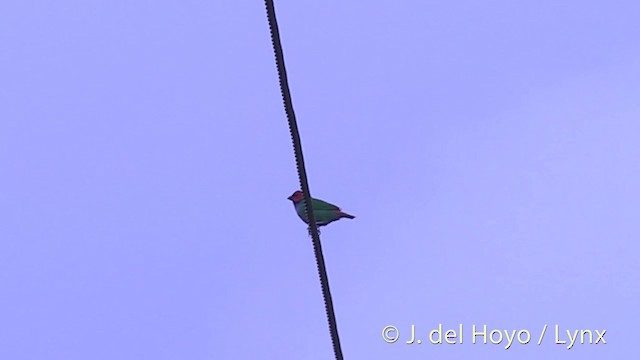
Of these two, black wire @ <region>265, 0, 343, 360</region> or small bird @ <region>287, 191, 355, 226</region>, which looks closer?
black wire @ <region>265, 0, 343, 360</region>

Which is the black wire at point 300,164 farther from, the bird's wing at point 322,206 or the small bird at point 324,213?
the bird's wing at point 322,206

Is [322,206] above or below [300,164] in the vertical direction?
above

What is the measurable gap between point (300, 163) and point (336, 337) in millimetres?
911

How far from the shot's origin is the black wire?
6.61 meters

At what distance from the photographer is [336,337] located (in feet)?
22.8

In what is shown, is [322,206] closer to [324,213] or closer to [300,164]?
[324,213]

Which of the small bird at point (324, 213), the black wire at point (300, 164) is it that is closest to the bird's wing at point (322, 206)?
the small bird at point (324, 213)

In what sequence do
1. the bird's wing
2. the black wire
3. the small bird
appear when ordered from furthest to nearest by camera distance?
the bird's wing, the small bird, the black wire

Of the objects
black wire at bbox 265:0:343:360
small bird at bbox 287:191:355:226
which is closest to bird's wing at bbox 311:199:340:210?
small bird at bbox 287:191:355:226

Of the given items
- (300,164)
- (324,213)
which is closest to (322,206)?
(324,213)

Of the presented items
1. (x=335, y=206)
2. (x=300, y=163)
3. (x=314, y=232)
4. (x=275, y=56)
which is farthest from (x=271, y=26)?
(x=335, y=206)

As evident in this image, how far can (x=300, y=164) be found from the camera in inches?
269

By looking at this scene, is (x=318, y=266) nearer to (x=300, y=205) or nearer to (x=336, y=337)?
(x=336, y=337)

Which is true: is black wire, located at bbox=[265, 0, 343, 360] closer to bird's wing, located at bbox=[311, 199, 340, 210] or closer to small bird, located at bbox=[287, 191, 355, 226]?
small bird, located at bbox=[287, 191, 355, 226]
